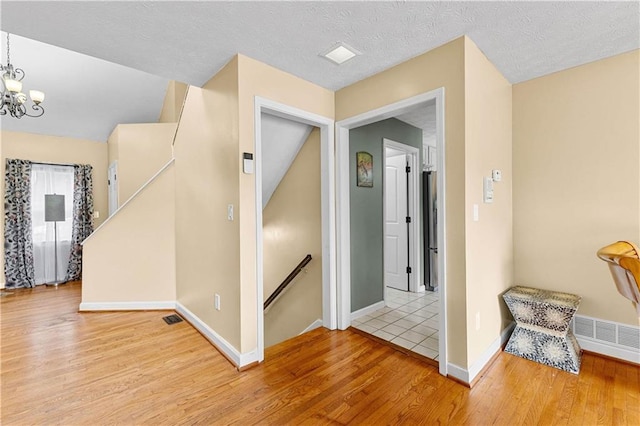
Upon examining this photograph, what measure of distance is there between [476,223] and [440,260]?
388 mm

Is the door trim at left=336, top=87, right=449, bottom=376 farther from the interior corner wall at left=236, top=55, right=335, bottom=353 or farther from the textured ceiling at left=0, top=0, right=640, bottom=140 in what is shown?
the interior corner wall at left=236, top=55, right=335, bottom=353

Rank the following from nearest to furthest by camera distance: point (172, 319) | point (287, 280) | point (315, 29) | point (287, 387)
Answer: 1. point (315, 29)
2. point (287, 387)
3. point (172, 319)
4. point (287, 280)

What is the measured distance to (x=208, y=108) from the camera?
9.08ft

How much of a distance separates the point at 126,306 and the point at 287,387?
2722mm

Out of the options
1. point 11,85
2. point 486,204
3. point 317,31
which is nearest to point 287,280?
point 486,204

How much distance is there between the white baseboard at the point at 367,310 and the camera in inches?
130

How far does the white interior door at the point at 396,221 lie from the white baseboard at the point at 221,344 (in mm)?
2592

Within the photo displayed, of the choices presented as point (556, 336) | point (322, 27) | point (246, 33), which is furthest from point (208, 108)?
point (556, 336)

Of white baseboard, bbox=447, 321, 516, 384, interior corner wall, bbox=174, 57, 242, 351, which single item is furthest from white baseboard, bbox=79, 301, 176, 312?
white baseboard, bbox=447, 321, 516, 384

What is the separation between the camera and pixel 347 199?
3021mm

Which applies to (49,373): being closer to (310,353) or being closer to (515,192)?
(310,353)

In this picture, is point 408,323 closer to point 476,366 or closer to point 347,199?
point 476,366

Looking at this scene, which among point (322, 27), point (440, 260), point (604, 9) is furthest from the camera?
point (440, 260)

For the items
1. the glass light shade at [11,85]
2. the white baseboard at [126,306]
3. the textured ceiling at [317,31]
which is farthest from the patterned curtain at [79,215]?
the textured ceiling at [317,31]
